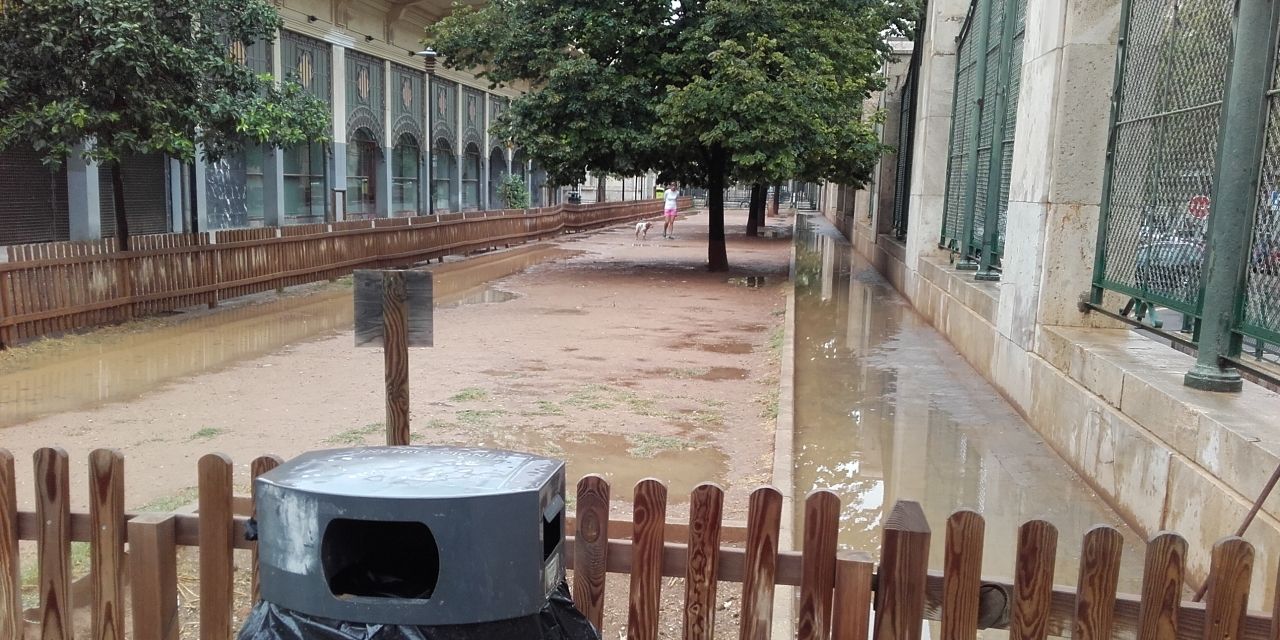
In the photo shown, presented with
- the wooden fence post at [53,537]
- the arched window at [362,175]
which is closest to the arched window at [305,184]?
the arched window at [362,175]

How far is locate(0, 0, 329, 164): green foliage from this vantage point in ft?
34.3

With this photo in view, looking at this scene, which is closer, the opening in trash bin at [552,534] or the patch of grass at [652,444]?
the opening in trash bin at [552,534]

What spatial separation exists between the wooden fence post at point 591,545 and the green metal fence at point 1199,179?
3.73m

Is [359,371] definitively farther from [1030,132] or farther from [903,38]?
[903,38]

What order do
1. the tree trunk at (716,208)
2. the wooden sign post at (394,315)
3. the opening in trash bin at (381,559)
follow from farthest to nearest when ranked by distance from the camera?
the tree trunk at (716,208) < the wooden sign post at (394,315) < the opening in trash bin at (381,559)

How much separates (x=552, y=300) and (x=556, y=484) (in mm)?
13290

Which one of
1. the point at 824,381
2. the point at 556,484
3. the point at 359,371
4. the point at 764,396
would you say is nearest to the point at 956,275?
the point at 824,381

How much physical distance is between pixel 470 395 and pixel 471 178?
2878 cm

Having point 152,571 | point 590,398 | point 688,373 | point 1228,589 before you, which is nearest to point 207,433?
point 590,398

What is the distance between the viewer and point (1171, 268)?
6066 millimetres

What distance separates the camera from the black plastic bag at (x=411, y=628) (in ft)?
6.73

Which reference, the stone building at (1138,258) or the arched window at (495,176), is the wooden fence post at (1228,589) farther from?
the arched window at (495,176)

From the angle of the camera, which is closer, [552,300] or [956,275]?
[956,275]

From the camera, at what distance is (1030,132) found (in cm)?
822
